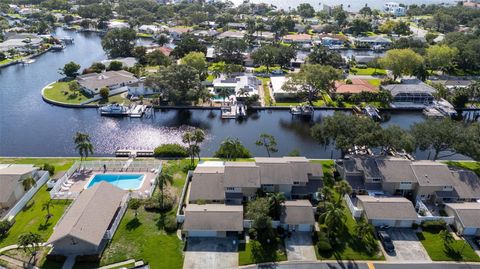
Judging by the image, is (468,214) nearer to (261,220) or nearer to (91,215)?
(261,220)

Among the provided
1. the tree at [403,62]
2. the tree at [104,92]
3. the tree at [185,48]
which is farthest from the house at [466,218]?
the tree at [185,48]

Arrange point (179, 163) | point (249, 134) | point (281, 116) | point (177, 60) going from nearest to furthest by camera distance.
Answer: point (179, 163), point (249, 134), point (281, 116), point (177, 60)

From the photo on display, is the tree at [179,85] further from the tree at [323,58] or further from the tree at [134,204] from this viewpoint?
the tree at [323,58]

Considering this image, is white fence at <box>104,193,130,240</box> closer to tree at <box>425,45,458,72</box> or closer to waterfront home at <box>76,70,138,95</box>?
waterfront home at <box>76,70,138,95</box>

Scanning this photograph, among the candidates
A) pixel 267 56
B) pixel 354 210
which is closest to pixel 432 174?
pixel 354 210

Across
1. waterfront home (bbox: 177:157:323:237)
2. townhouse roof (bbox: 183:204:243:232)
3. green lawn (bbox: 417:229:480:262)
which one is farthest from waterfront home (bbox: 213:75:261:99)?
green lawn (bbox: 417:229:480:262)

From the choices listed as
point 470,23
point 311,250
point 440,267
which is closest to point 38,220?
point 311,250

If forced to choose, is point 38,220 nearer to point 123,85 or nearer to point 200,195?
point 200,195

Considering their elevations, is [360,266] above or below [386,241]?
below
